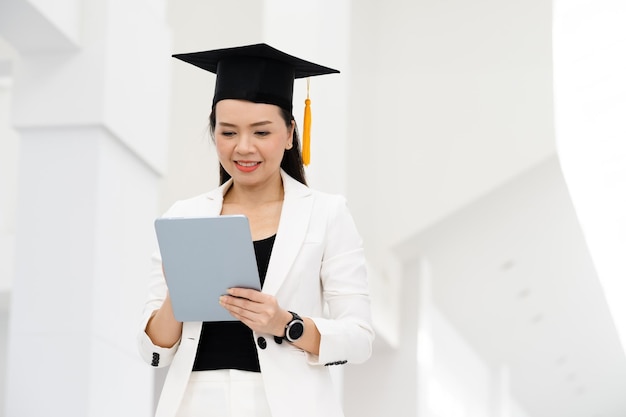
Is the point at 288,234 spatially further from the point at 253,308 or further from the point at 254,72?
the point at 254,72

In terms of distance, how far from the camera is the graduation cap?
2902 mm

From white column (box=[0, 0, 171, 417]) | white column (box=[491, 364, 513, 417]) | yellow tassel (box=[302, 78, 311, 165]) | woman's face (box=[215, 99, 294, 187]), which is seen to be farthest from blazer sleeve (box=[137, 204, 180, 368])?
white column (box=[491, 364, 513, 417])

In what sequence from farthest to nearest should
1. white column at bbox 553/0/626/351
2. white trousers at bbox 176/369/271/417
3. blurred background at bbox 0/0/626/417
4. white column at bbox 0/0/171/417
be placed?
white column at bbox 553/0/626/351 < blurred background at bbox 0/0/626/417 < white column at bbox 0/0/171/417 < white trousers at bbox 176/369/271/417

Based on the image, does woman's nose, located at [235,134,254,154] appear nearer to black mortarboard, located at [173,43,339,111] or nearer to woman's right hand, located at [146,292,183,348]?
black mortarboard, located at [173,43,339,111]

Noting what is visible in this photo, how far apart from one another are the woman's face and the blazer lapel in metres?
0.11

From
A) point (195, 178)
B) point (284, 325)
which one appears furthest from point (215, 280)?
point (195, 178)

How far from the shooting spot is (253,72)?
2910 mm

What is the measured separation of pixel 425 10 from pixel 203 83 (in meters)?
3.30

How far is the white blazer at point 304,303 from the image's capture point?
2.77 metres

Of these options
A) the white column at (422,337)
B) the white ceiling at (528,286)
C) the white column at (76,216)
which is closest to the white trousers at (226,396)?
the white column at (76,216)

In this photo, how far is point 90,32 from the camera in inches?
214

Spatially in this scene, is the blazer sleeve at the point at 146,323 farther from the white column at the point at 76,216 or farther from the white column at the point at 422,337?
the white column at the point at 422,337

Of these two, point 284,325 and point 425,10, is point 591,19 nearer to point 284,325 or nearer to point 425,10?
point 425,10

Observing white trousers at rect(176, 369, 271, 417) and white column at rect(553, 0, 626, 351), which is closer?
white trousers at rect(176, 369, 271, 417)
